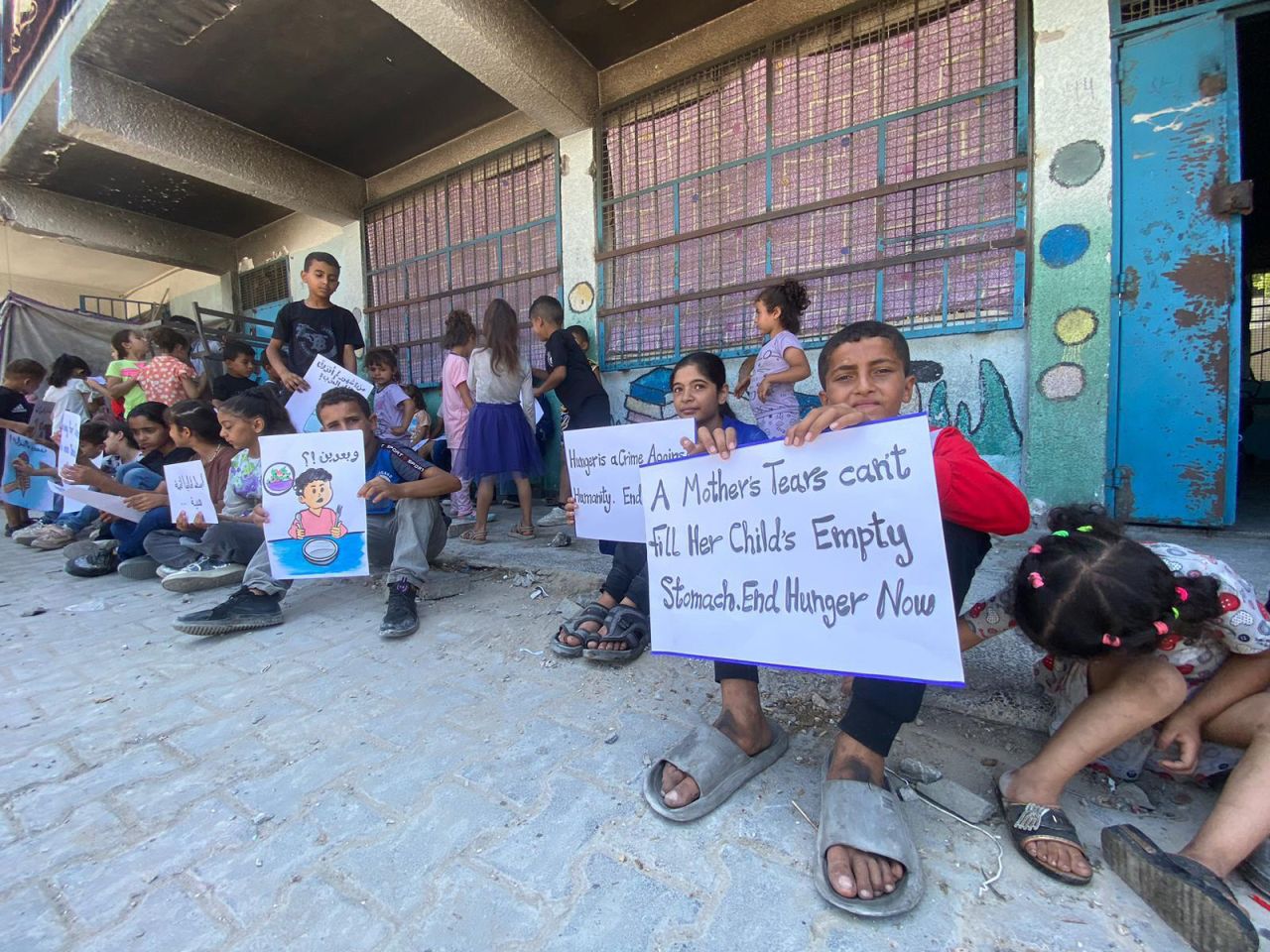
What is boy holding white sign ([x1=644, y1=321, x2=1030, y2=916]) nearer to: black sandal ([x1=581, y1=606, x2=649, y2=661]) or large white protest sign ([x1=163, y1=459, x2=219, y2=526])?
black sandal ([x1=581, y1=606, x2=649, y2=661])

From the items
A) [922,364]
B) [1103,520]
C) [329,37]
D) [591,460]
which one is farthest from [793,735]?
[329,37]

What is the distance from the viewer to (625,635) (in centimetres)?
203

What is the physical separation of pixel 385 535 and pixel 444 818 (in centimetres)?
183

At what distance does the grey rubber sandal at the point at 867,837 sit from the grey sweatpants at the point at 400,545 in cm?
207

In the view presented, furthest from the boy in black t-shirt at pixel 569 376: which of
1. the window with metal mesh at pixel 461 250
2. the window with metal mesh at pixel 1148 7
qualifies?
the window with metal mesh at pixel 1148 7

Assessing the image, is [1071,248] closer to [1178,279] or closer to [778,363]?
[1178,279]

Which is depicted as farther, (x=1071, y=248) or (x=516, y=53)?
(x=516, y=53)

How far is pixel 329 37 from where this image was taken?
4.04 m

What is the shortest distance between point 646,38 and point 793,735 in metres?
4.83

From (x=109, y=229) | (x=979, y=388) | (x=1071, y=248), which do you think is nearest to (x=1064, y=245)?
(x=1071, y=248)

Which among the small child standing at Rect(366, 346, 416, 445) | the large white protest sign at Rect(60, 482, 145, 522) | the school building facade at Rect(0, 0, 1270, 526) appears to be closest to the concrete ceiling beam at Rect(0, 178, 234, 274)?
the school building facade at Rect(0, 0, 1270, 526)

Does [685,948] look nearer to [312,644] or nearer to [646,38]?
[312,644]

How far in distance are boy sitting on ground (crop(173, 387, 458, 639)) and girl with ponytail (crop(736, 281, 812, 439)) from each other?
1748 mm

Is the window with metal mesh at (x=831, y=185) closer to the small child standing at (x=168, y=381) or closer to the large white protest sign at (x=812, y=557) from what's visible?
the large white protest sign at (x=812, y=557)
